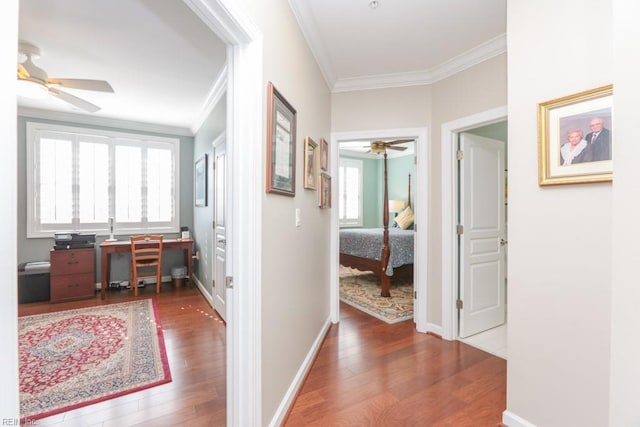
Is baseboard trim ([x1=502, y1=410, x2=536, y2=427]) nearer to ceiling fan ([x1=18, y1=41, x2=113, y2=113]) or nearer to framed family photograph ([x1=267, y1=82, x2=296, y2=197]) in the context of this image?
framed family photograph ([x1=267, y1=82, x2=296, y2=197])

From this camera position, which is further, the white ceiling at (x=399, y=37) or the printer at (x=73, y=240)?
the printer at (x=73, y=240)

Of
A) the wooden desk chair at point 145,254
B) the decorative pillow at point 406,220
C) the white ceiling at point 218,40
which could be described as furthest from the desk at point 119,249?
the decorative pillow at point 406,220

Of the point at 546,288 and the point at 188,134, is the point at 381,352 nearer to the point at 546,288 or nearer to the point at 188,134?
the point at 546,288

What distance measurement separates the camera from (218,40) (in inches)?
98.0

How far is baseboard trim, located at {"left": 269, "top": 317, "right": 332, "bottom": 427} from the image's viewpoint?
1684mm

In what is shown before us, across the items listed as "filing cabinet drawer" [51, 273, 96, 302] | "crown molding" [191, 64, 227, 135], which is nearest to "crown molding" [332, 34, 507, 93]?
"crown molding" [191, 64, 227, 135]

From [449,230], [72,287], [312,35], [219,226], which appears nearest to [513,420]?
[449,230]

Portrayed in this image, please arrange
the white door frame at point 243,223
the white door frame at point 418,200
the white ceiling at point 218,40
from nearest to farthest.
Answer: the white door frame at point 243,223 → the white ceiling at point 218,40 → the white door frame at point 418,200

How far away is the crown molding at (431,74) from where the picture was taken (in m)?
2.48

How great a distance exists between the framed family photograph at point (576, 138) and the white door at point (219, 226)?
2.89 m

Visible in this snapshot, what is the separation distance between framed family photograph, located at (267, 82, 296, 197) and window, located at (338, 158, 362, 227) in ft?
18.7

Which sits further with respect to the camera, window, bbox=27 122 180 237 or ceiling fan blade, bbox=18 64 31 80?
window, bbox=27 122 180 237

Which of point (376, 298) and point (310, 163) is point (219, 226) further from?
point (376, 298)

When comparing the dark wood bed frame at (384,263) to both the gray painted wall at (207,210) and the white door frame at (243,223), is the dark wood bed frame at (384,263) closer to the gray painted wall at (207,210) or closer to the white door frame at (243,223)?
the gray painted wall at (207,210)
